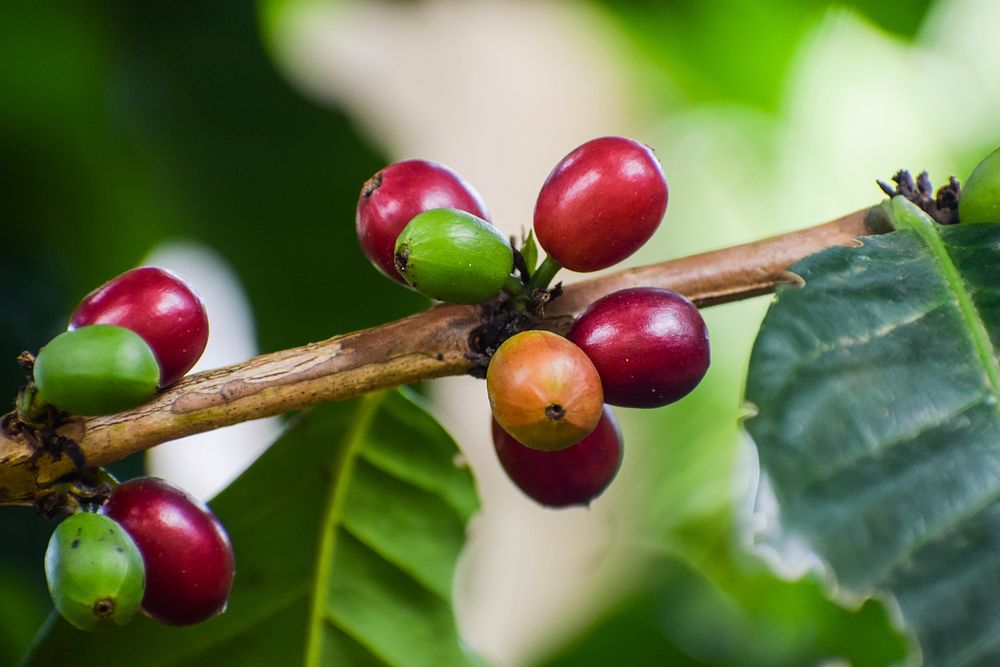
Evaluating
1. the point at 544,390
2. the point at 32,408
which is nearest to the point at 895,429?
the point at 544,390

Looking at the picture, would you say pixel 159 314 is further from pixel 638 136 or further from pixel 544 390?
pixel 638 136

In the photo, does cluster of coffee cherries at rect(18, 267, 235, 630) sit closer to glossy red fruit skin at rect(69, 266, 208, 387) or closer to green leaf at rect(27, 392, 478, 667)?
glossy red fruit skin at rect(69, 266, 208, 387)

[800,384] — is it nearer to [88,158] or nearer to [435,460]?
[435,460]

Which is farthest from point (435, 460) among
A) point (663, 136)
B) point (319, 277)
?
point (663, 136)

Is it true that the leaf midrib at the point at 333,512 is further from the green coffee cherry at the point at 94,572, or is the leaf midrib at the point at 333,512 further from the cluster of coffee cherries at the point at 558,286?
the green coffee cherry at the point at 94,572

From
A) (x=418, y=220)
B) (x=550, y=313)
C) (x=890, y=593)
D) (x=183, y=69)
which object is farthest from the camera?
(x=183, y=69)

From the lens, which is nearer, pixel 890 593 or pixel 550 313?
pixel 890 593

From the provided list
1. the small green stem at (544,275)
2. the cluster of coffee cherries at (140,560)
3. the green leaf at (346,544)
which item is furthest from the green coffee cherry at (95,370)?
the green leaf at (346,544)
